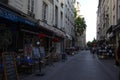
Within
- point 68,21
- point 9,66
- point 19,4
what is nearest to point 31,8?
point 19,4

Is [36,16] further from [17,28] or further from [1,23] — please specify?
[1,23]

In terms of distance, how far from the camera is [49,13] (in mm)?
29297

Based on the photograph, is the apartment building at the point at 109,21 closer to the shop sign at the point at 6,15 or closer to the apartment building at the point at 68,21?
the apartment building at the point at 68,21

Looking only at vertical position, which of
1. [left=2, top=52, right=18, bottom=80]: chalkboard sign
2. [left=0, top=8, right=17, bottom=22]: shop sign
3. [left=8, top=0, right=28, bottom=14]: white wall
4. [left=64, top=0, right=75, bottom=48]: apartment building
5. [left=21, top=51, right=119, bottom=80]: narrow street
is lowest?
[left=21, top=51, right=119, bottom=80]: narrow street

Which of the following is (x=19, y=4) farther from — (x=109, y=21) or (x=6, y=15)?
(x=109, y=21)

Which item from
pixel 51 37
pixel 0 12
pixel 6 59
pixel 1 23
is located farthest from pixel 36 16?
pixel 6 59

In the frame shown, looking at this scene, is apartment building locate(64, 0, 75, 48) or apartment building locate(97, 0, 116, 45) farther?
apartment building locate(64, 0, 75, 48)

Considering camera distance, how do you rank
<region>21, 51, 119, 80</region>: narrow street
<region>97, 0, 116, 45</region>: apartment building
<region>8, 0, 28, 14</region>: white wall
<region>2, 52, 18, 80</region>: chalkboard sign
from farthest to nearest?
<region>97, 0, 116, 45</region>: apartment building, <region>8, 0, 28, 14</region>: white wall, <region>21, 51, 119, 80</region>: narrow street, <region>2, 52, 18, 80</region>: chalkboard sign

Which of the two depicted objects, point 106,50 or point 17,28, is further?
point 106,50

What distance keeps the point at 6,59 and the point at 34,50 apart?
7395 millimetres

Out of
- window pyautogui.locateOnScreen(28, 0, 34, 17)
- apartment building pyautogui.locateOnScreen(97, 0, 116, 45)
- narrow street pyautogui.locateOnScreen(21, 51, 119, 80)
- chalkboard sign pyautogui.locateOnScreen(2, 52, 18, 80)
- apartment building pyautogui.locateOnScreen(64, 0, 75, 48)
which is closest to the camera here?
chalkboard sign pyautogui.locateOnScreen(2, 52, 18, 80)

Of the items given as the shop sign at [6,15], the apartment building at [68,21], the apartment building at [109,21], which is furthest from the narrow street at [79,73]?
the apartment building at [68,21]

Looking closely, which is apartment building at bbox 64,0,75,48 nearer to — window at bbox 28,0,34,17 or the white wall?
window at bbox 28,0,34,17

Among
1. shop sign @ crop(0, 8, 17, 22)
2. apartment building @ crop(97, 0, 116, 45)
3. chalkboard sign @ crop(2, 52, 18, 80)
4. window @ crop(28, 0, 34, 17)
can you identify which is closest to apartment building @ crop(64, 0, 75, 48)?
apartment building @ crop(97, 0, 116, 45)
